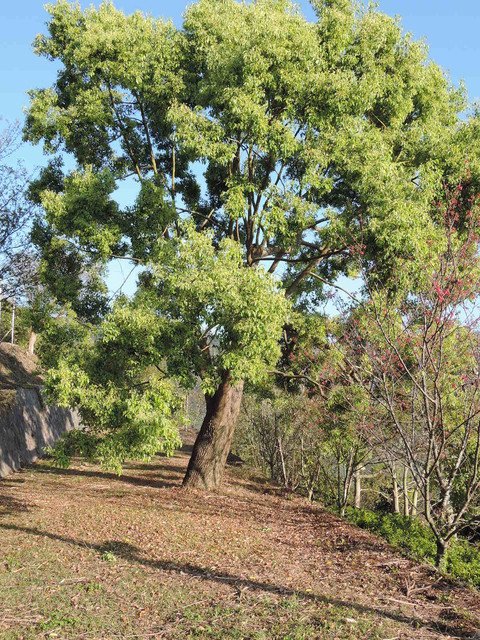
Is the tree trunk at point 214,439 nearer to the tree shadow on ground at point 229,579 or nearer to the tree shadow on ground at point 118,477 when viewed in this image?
the tree shadow on ground at point 118,477

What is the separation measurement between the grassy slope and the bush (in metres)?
0.39

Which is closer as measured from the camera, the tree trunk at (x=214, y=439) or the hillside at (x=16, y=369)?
the tree trunk at (x=214, y=439)

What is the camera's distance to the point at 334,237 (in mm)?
11531

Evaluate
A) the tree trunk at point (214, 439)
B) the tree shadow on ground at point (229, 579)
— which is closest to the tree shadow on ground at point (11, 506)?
the tree shadow on ground at point (229, 579)

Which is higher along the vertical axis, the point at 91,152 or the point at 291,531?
the point at 91,152

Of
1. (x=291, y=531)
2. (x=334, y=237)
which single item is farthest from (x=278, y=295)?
(x=291, y=531)

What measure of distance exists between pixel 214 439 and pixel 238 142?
7134 mm

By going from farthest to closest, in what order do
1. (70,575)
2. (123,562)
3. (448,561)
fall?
(448,561)
(123,562)
(70,575)

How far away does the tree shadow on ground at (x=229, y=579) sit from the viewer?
6.19m

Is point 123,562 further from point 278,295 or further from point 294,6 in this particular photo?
point 294,6

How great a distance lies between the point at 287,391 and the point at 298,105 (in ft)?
25.2

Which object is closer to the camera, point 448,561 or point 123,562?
point 123,562

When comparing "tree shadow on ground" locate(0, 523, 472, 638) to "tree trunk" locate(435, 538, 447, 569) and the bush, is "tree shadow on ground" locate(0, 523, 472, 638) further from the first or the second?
the bush

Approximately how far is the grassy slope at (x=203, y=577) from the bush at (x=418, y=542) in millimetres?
392
